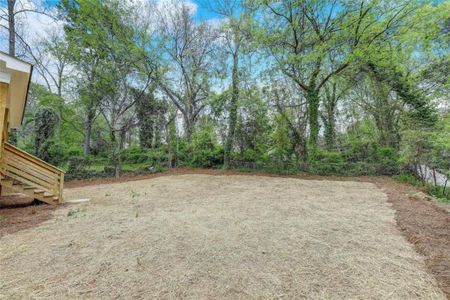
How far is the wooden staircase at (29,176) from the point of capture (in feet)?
17.1

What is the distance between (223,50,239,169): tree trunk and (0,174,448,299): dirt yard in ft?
25.0

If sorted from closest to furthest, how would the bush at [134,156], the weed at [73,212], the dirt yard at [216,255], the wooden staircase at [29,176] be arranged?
1. the dirt yard at [216,255]
2. the weed at [73,212]
3. the wooden staircase at [29,176]
4. the bush at [134,156]

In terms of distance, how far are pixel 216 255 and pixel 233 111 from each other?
10387 millimetres

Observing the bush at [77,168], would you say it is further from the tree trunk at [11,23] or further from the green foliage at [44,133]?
the tree trunk at [11,23]

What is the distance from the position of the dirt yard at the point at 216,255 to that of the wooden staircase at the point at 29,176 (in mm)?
780

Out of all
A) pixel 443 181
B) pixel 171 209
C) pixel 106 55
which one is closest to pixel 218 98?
pixel 106 55

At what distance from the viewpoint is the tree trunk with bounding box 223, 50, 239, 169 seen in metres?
12.4

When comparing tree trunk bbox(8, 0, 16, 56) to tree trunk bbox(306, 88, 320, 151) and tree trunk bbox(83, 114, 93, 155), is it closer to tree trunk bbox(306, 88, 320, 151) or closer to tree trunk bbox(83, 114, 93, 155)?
tree trunk bbox(83, 114, 93, 155)

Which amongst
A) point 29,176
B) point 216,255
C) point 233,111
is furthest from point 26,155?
point 233,111

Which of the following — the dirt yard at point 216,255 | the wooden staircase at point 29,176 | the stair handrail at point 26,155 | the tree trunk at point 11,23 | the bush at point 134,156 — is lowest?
the dirt yard at point 216,255

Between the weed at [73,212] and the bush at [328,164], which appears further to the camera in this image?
the bush at [328,164]

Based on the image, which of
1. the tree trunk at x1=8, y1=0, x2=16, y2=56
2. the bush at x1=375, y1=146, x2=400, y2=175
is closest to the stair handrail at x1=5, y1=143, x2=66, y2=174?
the tree trunk at x1=8, y1=0, x2=16, y2=56

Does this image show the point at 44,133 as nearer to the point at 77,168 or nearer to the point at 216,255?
the point at 77,168

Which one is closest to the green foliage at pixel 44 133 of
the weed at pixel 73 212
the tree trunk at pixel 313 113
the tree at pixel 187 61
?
the tree at pixel 187 61
